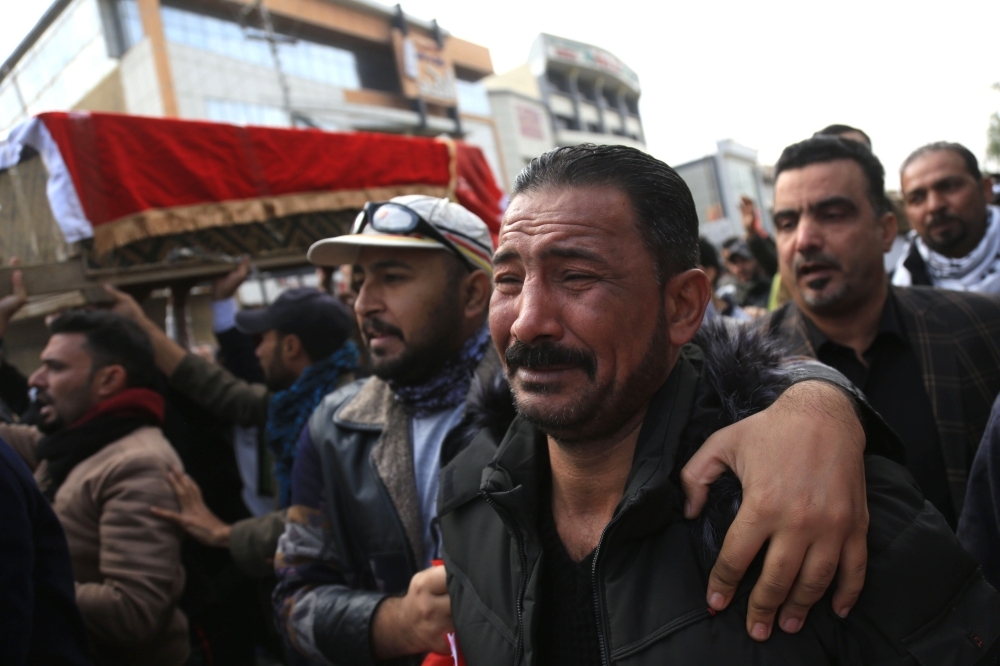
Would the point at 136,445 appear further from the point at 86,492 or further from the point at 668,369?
the point at 668,369

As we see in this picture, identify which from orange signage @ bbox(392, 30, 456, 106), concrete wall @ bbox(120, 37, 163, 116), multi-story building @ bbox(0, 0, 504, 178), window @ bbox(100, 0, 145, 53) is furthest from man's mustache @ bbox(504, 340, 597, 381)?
orange signage @ bbox(392, 30, 456, 106)

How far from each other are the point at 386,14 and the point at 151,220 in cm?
3066

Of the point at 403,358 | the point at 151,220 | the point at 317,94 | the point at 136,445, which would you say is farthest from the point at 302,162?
the point at 317,94

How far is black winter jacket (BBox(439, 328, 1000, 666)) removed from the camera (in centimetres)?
102

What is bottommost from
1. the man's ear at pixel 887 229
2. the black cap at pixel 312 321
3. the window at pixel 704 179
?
the man's ear at pixel 887 229

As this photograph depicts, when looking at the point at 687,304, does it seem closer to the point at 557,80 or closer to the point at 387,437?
the point at 387,437

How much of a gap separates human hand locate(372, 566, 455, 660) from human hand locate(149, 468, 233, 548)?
1318 mm

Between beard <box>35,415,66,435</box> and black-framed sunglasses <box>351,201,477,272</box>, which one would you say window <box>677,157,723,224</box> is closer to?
black-framed sunglasses <box>351,201,477,272</box>

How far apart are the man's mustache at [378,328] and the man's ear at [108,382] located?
156 cm

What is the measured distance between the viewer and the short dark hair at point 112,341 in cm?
293

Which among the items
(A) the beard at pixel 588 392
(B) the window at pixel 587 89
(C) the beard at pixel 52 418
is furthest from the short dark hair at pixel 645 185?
(B) the window at pixel 587 89

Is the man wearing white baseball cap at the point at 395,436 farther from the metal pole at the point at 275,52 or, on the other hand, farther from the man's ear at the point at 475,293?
the metal pole at the point at 275,52

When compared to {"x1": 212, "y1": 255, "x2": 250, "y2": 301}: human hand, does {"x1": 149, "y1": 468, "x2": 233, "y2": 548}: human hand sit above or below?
below

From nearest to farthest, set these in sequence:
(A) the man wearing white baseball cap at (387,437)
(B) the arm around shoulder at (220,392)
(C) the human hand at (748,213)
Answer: (A) the man wearing white baseball cap at (387,437)
(B) the arm around shoulder at (220,392)
(C) the human hand at (748,213)
